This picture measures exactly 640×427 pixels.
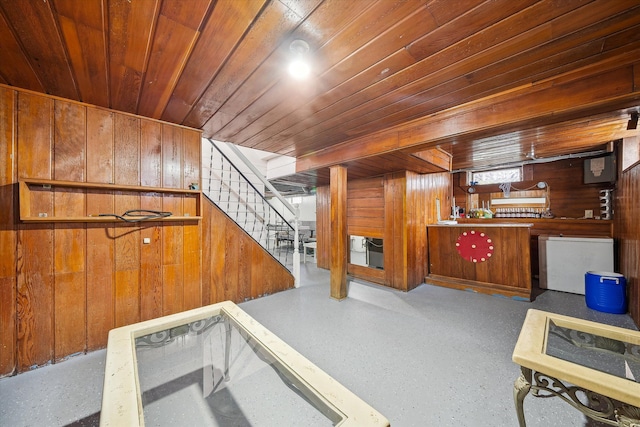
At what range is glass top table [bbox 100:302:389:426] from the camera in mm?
978

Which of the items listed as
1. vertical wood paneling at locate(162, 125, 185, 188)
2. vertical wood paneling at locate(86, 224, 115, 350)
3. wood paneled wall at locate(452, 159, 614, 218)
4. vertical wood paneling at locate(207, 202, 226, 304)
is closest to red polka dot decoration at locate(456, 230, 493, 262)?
wood paneled wall at locate(452, 159, 614, 218)

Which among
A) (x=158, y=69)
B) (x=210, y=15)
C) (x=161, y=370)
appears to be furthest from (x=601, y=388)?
(x=158, y=69)

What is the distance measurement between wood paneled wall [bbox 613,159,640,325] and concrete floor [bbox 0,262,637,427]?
1.14ft

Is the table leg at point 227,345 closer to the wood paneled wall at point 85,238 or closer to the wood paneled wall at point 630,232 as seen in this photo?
the wood paneled wall at point 85,238

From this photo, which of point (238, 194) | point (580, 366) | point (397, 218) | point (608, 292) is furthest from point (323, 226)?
point (580, 366)

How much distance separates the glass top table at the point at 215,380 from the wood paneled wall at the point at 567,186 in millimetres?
5538

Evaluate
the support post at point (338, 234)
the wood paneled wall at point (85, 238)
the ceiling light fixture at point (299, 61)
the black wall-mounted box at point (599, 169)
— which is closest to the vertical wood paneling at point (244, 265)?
the wood paneled wall at point (85, 238)

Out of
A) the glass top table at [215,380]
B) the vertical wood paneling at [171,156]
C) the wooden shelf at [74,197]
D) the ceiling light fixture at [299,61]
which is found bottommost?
the glass top table at [215,380]

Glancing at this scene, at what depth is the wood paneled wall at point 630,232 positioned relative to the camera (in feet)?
8.27

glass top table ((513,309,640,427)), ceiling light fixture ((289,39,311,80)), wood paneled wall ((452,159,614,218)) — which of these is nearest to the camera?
glass top table ((513,309,640,427))

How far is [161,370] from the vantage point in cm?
180

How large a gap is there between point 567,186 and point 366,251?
385cm

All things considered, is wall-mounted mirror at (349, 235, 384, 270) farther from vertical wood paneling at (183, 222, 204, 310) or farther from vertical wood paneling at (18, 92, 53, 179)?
vertical wood paneling at (18, 92, 53, 179)

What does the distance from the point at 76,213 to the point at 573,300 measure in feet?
19.6
